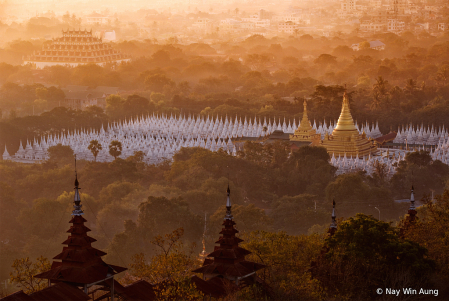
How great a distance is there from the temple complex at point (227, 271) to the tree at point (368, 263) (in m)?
2.75

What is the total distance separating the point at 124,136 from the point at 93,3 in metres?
96.3

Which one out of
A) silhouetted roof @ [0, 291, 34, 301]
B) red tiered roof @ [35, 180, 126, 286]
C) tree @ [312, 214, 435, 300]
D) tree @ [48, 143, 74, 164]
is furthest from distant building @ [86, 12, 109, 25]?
silhouetted roof @ [0, 291, 34, 301]

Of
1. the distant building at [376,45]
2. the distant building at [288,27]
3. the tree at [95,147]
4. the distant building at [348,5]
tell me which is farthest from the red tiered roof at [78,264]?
the distant building at [288,27]

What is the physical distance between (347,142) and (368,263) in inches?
1456

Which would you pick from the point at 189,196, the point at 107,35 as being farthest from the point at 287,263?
A: the point at 107,35

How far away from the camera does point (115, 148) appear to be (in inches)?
2603

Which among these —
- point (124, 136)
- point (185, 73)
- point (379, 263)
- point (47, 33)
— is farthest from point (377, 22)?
point (379, 263)

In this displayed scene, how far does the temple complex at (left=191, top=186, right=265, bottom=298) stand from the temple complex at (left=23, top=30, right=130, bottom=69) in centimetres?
11622

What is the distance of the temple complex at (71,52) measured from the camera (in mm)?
142250

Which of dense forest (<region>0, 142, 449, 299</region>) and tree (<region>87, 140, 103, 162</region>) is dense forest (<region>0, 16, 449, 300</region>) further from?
tree (<region>87, 140, 103, 162</region>)

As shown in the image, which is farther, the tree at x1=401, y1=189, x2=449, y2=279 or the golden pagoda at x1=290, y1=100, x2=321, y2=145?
the golden pagoda at x1=290, y1=100, x2=321, y2=145

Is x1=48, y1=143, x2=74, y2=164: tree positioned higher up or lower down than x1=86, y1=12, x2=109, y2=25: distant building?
lower down

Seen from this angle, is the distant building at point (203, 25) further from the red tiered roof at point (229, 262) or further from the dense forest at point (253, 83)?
the red tiered roof at point (229, 262)

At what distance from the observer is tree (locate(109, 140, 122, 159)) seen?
217 ft
